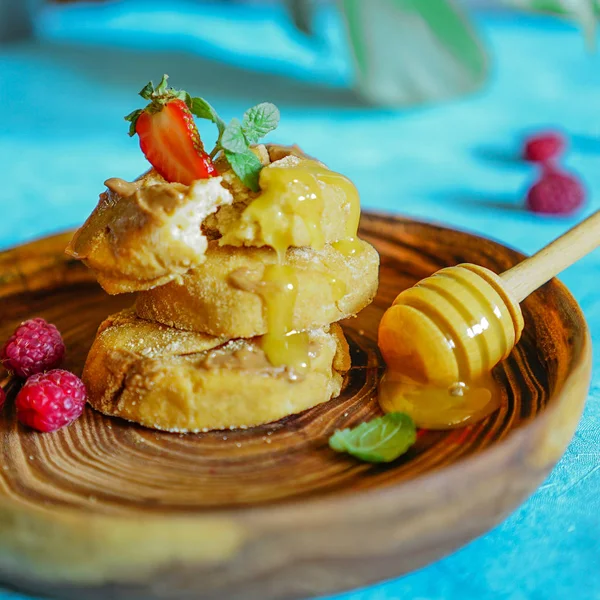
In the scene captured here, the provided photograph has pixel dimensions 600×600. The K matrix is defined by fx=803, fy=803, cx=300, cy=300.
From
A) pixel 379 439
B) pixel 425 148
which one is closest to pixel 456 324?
pixel 379 439

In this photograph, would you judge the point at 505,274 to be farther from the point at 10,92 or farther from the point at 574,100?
the point at 10,92

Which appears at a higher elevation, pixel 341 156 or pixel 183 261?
pixel 183 261

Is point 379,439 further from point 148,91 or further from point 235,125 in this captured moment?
point 148,91

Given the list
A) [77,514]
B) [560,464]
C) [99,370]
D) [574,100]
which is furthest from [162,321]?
[574,100]

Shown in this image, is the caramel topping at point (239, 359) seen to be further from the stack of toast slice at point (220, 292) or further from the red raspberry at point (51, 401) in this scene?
the red raspberry at point (51, 401)

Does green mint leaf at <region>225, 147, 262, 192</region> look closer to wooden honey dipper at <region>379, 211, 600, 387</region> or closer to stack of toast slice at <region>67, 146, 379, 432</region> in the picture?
stack of toast slice at <region>67, 146, 379, 432</region>

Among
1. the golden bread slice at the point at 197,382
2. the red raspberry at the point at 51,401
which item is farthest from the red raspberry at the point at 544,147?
the red raspberry at the point at 51,401
